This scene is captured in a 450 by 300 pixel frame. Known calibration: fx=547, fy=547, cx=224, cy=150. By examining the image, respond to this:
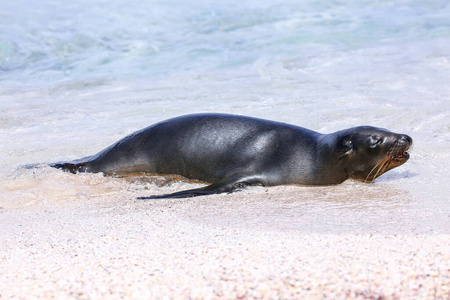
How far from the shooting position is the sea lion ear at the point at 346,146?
454cm

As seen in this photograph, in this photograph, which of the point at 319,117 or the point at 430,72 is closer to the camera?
the point at 319,117

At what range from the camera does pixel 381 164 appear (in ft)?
14.7

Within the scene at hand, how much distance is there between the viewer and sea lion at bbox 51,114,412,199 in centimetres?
449

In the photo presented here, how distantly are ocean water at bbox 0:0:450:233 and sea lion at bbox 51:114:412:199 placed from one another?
Result: 174mm

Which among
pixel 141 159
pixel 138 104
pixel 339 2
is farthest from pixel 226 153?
pixel 339 2

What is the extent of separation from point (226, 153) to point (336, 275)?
2805 millimetres

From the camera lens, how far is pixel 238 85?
10094 millimetres

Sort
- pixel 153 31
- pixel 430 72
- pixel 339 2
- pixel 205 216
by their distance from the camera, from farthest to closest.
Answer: pixel 339 2 → pixel 153 31 → pixel 430 72 → pixel 205 216

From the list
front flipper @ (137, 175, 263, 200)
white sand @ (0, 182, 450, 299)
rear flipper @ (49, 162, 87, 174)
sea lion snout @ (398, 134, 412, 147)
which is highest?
white sand @ (0, 182, 450, 299)

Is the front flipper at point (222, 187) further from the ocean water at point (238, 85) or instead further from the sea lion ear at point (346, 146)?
the sea lion ear at point (346, 146)

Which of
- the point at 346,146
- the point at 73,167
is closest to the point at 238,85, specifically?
the point at 73,167

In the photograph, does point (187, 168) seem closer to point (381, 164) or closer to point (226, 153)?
point (226, 153)

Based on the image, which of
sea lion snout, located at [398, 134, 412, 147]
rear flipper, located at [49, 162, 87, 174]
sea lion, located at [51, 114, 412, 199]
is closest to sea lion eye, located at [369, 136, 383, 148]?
sea lion, located at [51, 114, 412, 199]

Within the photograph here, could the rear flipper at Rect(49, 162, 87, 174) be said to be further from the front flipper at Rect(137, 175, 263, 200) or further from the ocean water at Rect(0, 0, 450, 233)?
the front flipper at Rect(137, 175, 263, 200)
